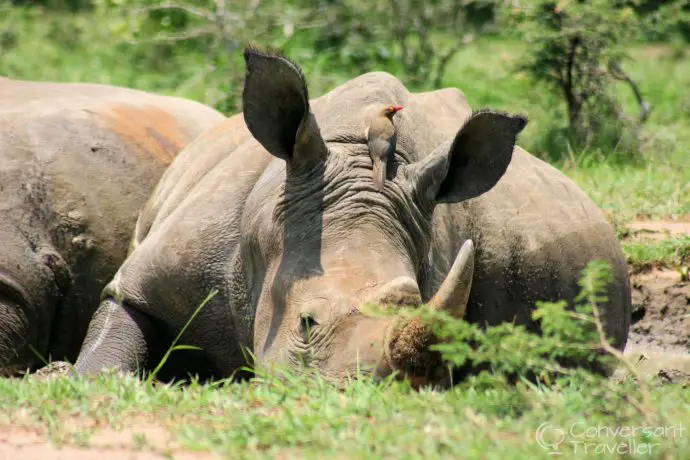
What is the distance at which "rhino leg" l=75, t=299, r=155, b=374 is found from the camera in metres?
6.04

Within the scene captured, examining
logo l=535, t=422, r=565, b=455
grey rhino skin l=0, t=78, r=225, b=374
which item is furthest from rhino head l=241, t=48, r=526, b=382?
grey rhino skin l=0, t=78, r=225, b=374

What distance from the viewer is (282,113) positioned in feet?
17.8

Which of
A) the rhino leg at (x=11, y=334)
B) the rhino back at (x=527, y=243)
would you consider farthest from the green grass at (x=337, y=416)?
the rhino leg at (x=11, y=334)

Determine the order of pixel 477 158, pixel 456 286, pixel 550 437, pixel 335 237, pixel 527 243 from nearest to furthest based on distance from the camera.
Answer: pixel 550 437 < pixel 456 286 < pixel 335 237 < pixel 477 158 < pixel 527 243

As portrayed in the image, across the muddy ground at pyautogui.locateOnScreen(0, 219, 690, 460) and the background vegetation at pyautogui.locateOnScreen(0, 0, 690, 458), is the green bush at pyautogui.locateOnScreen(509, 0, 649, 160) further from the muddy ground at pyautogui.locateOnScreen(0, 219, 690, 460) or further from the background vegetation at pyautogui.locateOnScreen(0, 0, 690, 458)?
the muddy ground at pyautogui.locateOnScreen(0, 219, 690, 460)

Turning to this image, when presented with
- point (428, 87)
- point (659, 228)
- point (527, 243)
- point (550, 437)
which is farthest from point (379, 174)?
point (428, 87)

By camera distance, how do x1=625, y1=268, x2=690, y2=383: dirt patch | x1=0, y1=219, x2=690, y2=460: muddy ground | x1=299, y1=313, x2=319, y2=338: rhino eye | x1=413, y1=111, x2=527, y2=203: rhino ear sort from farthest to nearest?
x1=625, y1=268, x2=690, y2=383: dirt patch < x1=0, y1=219, x2=690, y2=460: muddy ground < x1=413, y1=111, x2=527, y2=203: rhino ear < x1=299, y1=313, x2=319, y2=338: rhino eye

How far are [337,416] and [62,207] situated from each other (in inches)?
127

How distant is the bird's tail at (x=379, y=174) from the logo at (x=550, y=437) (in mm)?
1691

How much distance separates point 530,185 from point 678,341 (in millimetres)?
1754

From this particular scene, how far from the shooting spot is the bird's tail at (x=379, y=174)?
534cm

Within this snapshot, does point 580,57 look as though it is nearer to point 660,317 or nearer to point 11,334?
point 660,317

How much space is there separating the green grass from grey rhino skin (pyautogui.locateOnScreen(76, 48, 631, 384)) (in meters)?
0.36

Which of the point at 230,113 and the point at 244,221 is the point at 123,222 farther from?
the point at 230,113
